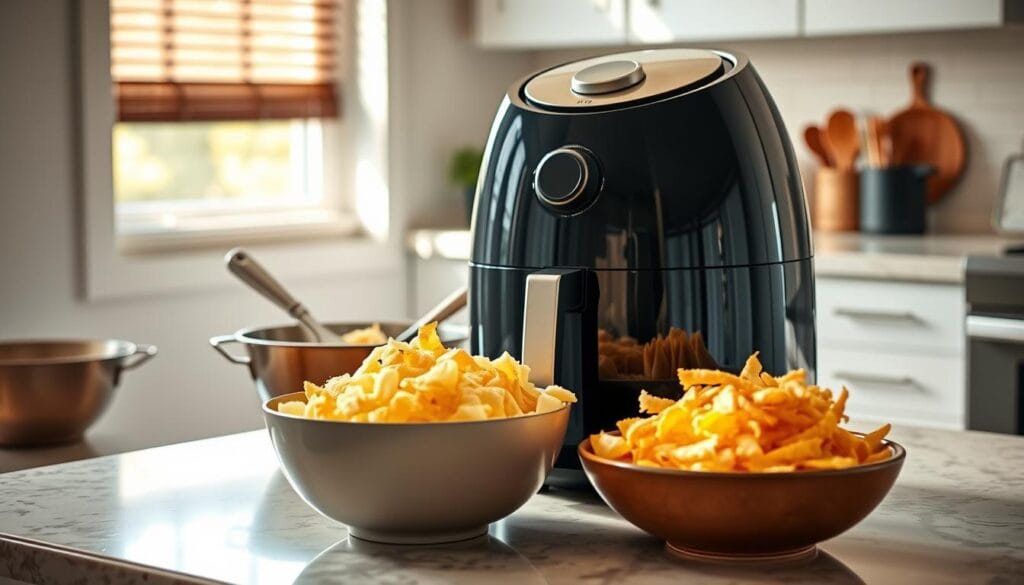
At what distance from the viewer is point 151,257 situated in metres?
3.16

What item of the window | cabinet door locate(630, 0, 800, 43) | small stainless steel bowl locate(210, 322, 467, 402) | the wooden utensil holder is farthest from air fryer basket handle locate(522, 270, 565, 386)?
the wooden utensil holder

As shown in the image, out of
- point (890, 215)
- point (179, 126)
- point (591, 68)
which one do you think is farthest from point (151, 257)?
point (591, 68)

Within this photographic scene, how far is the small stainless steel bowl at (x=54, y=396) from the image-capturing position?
173cm

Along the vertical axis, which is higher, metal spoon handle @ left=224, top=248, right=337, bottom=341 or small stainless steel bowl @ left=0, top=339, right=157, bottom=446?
metal spoon handle @ left=224, top=248, right=337, bottom=341

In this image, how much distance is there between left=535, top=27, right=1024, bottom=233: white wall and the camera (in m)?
3.40

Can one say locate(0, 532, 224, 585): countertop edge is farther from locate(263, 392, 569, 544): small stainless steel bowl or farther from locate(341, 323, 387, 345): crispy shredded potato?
locate(341, 323, 387, 345): crispy shredded potato

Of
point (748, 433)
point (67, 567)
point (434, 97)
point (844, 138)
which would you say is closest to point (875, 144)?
point (844, 138)

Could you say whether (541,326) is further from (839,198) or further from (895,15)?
(839,198)

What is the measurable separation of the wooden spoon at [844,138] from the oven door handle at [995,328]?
0.89 meters

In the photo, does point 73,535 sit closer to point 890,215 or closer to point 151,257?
point 151,257

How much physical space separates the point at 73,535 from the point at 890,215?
2710mm

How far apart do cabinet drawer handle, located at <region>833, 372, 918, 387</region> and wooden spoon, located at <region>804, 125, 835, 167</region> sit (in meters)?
0.82

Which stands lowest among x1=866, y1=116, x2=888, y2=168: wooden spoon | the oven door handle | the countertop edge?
the oven door handle

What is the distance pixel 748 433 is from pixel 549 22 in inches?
114
